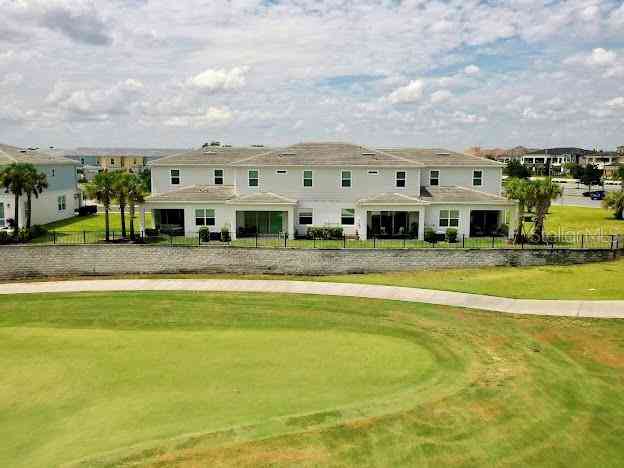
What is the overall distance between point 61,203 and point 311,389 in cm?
4229

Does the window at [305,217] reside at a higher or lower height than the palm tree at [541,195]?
lower

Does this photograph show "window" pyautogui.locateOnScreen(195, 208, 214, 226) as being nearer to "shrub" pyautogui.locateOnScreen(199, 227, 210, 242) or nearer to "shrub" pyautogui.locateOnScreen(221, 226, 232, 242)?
"shrub" pyautogui.locateOnScreen(221, 226, 232, 242)

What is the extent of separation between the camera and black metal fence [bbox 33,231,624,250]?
122ft

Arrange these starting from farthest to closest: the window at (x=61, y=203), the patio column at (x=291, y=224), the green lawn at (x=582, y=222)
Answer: the window at (x=61, y=203), the green lawn at (x=582, y=222), the patio column at (x=291, y=224)

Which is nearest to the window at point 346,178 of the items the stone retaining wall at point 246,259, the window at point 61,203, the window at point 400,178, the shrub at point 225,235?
the window at point 400,178

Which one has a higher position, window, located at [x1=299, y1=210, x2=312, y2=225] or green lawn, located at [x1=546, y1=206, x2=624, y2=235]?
window, located at [x1=299, y1=210, x2=312, y2=225]

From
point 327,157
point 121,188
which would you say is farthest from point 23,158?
point 327,157

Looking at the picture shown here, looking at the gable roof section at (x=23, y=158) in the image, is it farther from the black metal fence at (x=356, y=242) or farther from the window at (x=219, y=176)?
the window at (x=219, y=176)

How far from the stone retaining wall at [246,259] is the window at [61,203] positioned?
15895mm

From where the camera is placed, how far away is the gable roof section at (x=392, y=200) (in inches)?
1604

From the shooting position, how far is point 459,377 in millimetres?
18828

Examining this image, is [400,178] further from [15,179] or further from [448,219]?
[15,179]

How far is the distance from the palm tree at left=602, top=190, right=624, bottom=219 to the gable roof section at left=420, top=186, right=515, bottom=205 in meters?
13.6

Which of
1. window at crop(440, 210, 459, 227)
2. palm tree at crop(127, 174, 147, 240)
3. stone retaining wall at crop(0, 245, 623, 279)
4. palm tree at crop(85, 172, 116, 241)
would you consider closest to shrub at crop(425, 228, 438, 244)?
stone retaining wall at crop(0, 245, 623, 279)
